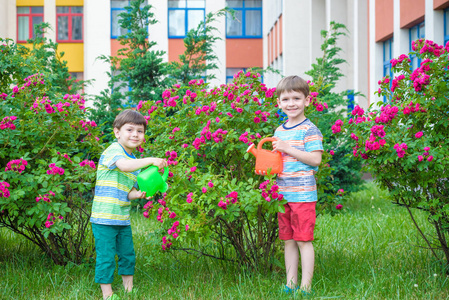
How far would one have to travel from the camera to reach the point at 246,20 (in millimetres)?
24688

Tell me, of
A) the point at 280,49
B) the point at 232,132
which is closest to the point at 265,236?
the point at 232,132

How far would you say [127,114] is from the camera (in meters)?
3.41

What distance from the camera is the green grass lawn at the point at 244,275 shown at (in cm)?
340

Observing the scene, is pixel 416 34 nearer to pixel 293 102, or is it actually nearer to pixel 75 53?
pixel 293 102

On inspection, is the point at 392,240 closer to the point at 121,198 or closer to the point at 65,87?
the point at 121,198

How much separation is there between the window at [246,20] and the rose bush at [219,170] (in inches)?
817

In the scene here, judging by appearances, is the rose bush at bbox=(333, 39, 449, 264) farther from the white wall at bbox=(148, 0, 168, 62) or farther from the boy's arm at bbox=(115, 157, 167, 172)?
the white wall at bbox=(148, 0, 168, 62)

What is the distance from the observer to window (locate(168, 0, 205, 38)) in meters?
23.6

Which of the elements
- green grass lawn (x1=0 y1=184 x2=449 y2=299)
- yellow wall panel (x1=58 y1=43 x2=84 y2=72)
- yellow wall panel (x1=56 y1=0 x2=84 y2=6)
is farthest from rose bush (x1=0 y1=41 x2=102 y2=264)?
yellow wall panel (x1=56 y1=0 x2=84 y2=6)

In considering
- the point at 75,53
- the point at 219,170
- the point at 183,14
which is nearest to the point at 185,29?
the point at 183,14

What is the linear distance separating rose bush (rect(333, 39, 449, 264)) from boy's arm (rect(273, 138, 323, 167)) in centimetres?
37

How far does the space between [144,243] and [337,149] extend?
4030 mm

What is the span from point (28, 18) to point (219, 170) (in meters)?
23.8

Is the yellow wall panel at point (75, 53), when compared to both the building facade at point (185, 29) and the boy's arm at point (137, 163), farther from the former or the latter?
the boy's arm at point (137, 163)
